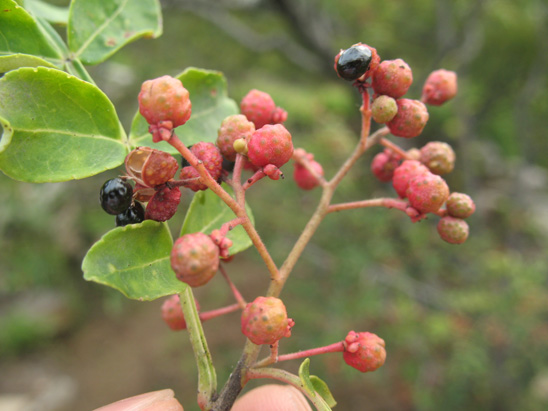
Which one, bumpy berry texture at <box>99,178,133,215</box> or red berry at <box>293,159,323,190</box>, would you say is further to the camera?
red berry at <box>293,159,323,190</box>

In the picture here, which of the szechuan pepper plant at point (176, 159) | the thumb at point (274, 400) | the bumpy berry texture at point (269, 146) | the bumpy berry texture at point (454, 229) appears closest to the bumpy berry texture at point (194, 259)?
the szechuan pepper plant at point (176, 159)

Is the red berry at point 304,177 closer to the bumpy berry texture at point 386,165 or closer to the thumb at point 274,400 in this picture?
the bumpy berry texture at point 386,165

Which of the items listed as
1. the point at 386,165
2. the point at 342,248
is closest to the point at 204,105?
the point at 386,165

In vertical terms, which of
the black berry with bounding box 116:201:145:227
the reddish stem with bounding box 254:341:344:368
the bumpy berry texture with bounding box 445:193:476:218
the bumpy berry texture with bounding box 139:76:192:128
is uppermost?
the bumpy berry texture with bounding box 139:76:192:128

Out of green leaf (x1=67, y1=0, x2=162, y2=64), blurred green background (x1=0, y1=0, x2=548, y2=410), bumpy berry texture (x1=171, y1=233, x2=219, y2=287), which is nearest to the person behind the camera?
bumpy berry texture (x1=171, y1=233, x2=219, y2=287)

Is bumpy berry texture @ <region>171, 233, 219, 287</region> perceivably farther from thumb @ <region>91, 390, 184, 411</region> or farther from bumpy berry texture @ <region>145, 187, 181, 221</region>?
thumb @ <region>91, 390, 184, 411</region>

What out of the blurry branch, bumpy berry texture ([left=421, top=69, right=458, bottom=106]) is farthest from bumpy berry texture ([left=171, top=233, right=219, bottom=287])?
the blurry branch
